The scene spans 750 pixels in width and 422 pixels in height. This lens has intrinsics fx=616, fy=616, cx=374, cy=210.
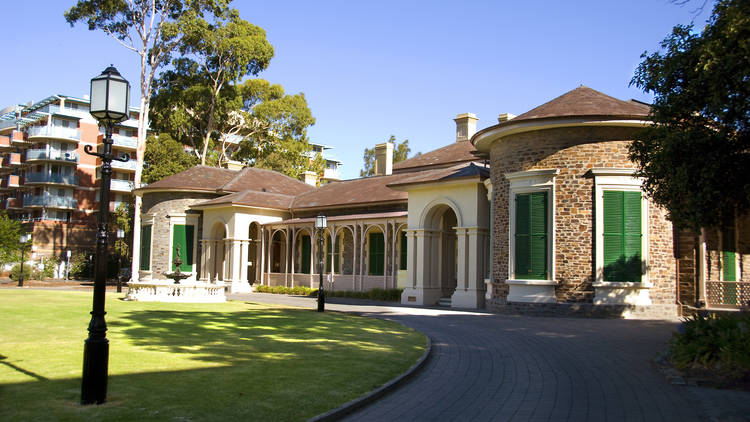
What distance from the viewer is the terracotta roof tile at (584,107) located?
59.5 feet

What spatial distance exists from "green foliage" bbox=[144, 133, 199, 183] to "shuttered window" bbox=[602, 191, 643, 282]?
104ft

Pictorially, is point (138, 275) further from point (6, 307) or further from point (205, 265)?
point (6, 307)

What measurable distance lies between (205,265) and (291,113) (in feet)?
57.7

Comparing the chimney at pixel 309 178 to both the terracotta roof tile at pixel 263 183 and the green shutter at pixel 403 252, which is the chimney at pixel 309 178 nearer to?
the terracotta roof tile at pixel 263 183

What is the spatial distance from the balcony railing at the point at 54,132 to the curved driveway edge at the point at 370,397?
191 feet

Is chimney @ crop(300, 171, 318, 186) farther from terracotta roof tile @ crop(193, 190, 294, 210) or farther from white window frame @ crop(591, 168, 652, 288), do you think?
white window frame @ crop(591, 168, 652, 288)

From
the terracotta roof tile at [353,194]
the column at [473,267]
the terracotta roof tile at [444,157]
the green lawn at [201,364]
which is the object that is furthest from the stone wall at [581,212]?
the terracotta roof tile at [444,157]

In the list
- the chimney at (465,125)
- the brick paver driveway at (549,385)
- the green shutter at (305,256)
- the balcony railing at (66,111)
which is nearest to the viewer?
the brick paver driveway at (549,385)

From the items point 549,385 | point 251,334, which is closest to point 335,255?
point 251,334

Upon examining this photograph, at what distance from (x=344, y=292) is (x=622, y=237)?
14.1m

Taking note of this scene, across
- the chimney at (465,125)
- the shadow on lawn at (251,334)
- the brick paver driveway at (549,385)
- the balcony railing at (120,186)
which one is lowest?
the brick paver driveway at (549,385)

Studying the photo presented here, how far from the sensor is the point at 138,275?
3497 cm

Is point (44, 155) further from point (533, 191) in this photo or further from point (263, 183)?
point (533, 191)

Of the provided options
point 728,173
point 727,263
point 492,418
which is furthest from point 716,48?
point 727,263
